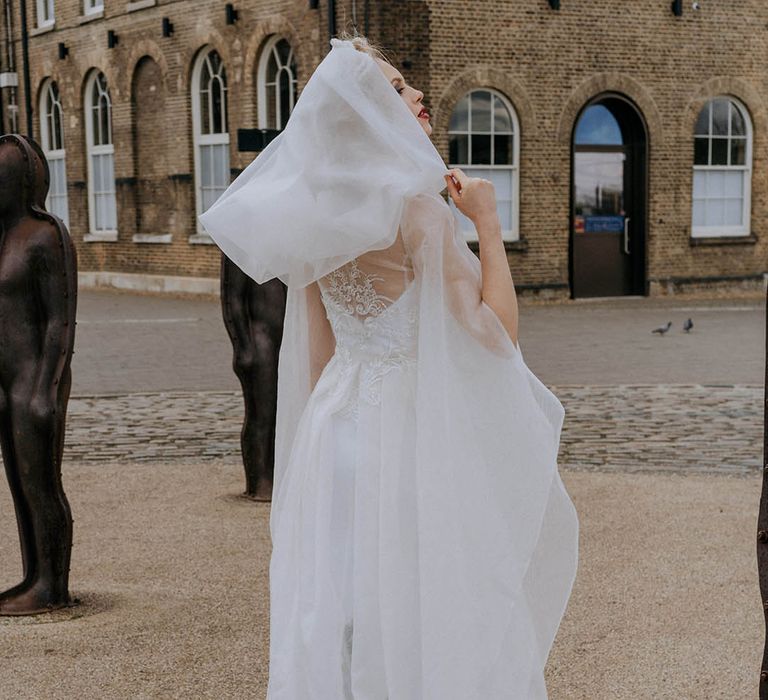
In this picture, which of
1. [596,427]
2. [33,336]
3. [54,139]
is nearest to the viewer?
[33,336]

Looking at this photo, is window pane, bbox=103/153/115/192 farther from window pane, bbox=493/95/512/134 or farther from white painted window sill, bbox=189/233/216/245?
window pane, bbox=493/95/512/134

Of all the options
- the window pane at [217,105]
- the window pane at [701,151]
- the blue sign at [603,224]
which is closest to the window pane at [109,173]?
the window pane at [217,105]

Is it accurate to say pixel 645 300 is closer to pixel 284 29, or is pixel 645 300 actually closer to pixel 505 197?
pixel 505 197

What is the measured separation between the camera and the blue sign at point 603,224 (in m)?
20.8

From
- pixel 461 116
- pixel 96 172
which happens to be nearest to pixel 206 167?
pixel 96 172

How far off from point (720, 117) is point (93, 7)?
12844 millimetres

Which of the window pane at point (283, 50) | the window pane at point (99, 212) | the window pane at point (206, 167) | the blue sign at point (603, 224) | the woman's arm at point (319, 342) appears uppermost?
the window pane at point (283, 50)

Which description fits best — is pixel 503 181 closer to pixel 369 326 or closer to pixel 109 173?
pixel 109 173

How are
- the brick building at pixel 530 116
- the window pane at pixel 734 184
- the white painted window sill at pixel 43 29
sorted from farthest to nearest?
the white painted window sill at pixel 43 29 → the window pane at pixel 734 184 → the brick building at pixel 530 116

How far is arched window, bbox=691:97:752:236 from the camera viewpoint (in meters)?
21.3

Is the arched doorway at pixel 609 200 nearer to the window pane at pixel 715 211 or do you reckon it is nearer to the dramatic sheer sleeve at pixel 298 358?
the window pane at pixel 715 211

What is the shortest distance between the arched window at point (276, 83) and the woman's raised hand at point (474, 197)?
56.8 ft

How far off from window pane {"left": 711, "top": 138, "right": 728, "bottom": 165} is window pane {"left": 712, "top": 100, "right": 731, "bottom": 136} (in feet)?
0.47

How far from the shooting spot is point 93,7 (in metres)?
24.8
